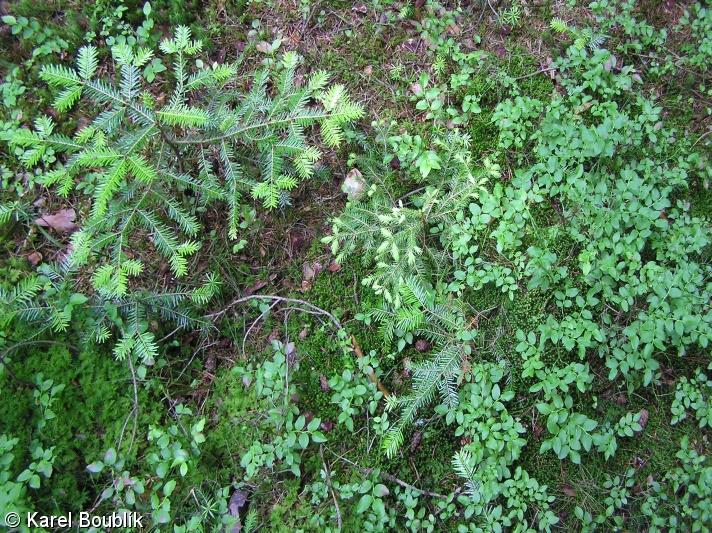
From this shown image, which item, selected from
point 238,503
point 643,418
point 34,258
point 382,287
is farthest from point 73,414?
point 643,418

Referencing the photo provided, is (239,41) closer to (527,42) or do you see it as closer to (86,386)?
(527,42)

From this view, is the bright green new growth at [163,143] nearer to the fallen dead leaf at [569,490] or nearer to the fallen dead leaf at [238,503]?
the fallen dead leaf at [238,503]

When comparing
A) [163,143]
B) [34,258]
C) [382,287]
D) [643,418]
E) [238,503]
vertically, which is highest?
[163,143]

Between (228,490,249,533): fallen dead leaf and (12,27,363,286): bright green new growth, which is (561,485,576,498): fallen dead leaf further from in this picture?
(12,27,363,286): bright green new growth

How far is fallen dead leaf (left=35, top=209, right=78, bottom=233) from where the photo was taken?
353 centimetres

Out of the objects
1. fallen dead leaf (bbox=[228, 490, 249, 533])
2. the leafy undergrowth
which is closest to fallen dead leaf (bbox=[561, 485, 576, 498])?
the leafy undergrowth

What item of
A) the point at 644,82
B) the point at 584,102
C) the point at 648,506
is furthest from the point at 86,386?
the point at 644,82

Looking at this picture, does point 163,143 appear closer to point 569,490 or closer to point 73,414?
point 73,414

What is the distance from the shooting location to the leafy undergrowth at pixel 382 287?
2758mm

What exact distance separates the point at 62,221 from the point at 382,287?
2.44m

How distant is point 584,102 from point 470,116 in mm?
786

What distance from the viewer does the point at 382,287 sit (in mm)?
2977

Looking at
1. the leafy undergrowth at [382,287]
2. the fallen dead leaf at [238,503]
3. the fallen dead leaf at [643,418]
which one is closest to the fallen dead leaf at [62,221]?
the leafy undergrowth at [382,287]

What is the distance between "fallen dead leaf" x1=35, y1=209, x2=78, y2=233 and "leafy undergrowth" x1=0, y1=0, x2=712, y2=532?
0.07 ft
